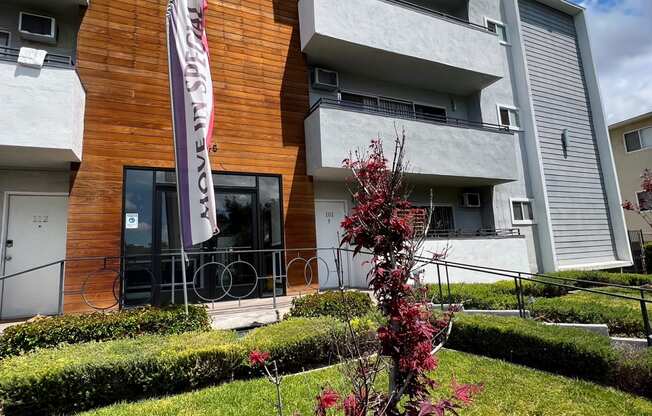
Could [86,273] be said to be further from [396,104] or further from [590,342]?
[396,104]

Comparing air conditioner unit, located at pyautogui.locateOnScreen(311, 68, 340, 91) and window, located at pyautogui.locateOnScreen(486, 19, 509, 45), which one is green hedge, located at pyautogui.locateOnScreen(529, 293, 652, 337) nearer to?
air conditioner unit, located at pyautogui.locateOnScreen(311, 68, 340, 91)

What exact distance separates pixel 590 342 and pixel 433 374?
192 centimetres

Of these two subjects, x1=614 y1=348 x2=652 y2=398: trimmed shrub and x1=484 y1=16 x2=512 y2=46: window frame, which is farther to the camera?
x1=484 y1=16 x2=512 y2=46: window frame

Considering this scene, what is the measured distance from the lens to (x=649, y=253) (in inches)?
572

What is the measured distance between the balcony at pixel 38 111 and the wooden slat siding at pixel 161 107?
0.77 m

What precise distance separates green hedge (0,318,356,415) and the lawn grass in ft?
0.68

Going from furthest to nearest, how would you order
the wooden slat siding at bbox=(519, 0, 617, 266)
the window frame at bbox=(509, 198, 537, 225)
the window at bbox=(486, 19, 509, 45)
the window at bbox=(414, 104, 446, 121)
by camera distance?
1. the window at bbox=(486, 19, 509, 45)
2. the wooden slat siding at bbox=(519, 0, 617, 266)
3. the window frame at bbox=(509, 198, 537, 225)
4. the window at bbox=(414, 104, 446, 121)

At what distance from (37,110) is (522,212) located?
45.4 feet

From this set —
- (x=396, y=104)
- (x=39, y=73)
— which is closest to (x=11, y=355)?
(x=39, y=73)

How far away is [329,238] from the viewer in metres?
9.99

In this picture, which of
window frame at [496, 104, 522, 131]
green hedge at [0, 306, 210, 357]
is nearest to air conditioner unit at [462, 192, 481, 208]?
window frame at [496, 104, 522, 131]

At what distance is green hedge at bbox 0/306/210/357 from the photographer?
14.8 ft

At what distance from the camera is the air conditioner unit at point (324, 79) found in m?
9.88

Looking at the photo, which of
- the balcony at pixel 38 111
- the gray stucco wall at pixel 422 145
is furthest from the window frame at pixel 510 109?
the balcony at pixel 38 111
